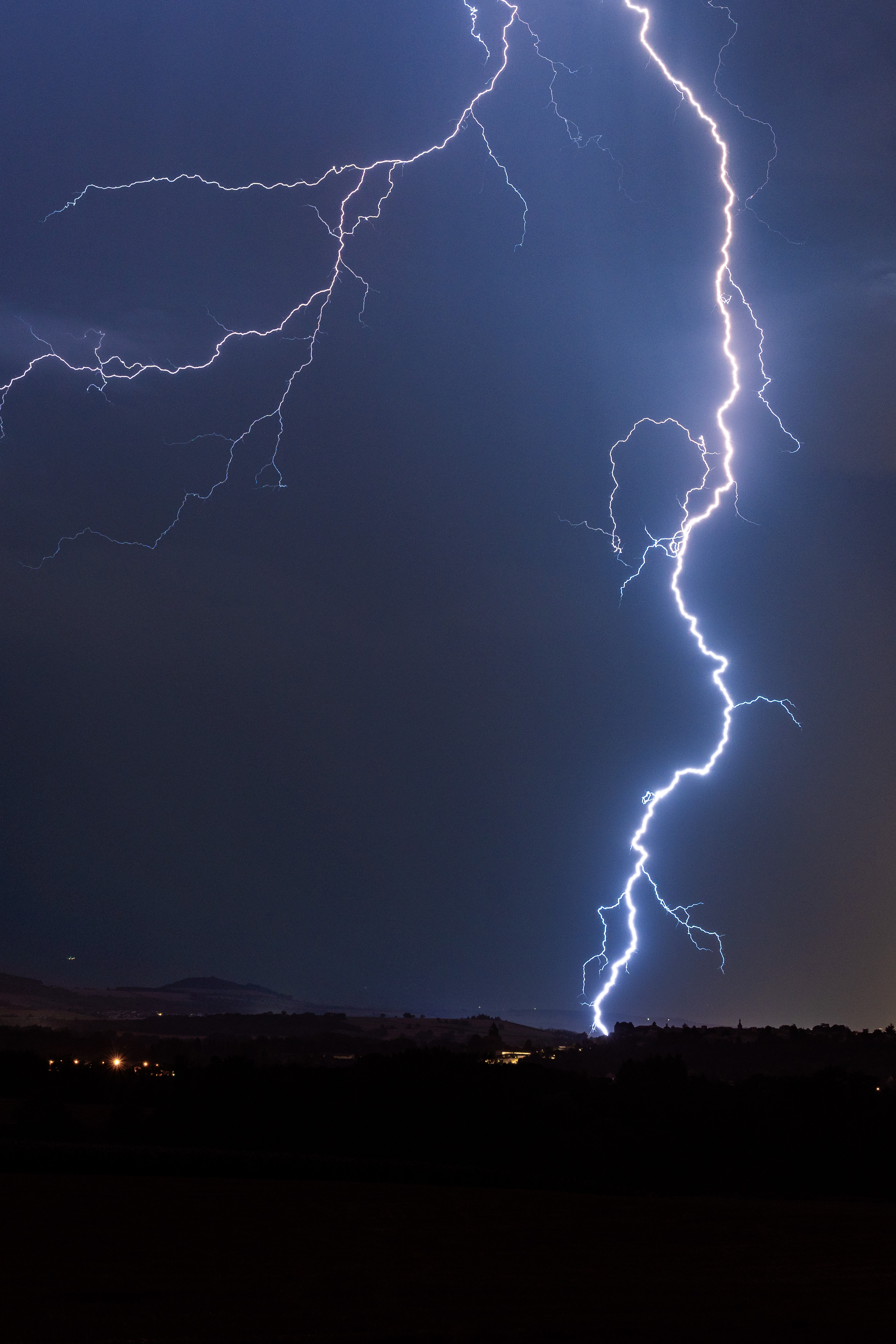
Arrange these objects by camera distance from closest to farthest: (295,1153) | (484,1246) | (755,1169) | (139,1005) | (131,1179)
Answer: (484,1246), (131,1179), (295,1153), (755,1169), (139,1005)

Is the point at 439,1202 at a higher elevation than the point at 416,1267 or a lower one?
lower

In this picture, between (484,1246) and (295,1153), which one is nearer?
(484,1246)

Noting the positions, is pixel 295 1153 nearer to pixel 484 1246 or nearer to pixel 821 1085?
pixel 484 1246

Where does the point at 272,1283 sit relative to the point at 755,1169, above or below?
above

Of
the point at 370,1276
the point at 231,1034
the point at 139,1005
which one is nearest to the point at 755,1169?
the point at 370,1276

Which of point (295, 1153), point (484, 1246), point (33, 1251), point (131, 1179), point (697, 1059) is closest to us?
point (33, 1251)

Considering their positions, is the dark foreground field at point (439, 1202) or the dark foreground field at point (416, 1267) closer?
the dark foreground field at point (416, 1267)

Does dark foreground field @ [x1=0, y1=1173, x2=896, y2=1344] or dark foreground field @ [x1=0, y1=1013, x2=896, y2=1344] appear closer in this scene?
dark foreground field @ [x1=0, y1=1173, x2=896, y2=1344]

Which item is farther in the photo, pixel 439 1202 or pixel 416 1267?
pixel 439 1202
